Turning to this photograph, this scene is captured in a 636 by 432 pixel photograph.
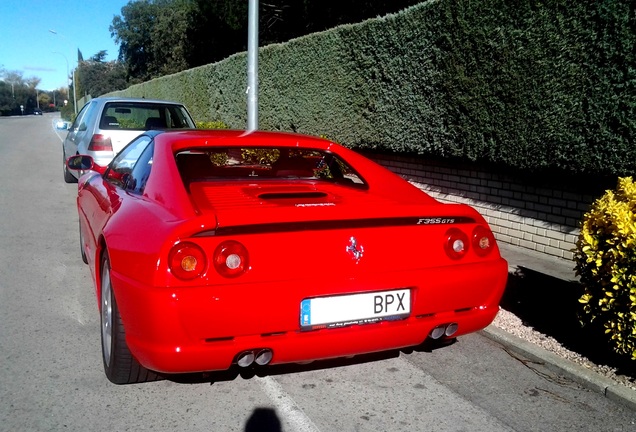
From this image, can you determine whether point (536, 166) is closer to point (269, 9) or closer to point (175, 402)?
point (175, 402)

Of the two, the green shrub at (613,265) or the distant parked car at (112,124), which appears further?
the distant parked car at (112,124)

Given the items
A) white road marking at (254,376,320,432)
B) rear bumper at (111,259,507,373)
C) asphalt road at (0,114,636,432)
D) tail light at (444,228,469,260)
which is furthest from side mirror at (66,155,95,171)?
tail light at (444,228,469,260)

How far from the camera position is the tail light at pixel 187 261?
2.87 m

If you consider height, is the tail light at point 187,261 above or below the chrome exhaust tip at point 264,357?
above

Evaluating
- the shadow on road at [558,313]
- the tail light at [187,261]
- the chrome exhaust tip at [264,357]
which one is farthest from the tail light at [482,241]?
the tail light at [187,261]

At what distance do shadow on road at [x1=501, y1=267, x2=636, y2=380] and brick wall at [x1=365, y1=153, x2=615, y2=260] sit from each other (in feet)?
2.63

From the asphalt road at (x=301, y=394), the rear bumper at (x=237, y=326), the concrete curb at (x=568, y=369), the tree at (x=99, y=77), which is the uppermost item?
the tree at (x=99, y=77)

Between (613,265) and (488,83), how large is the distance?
3.88m

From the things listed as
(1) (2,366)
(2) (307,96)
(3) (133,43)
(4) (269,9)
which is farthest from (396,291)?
(3) (133,43)

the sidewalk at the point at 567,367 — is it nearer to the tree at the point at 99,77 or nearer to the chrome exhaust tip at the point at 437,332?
the chrome exhaust tip at the point at 437,332

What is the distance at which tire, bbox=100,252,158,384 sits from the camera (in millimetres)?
3297

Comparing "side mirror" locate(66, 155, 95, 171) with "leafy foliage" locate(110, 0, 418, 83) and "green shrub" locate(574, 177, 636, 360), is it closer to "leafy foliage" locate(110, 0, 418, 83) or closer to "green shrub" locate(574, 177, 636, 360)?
"green shrub" locate(574, 177, 636, 360)

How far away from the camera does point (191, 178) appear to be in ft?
13.3

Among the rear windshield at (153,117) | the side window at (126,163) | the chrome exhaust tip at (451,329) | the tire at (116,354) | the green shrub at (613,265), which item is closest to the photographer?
the tire at (116,354)
